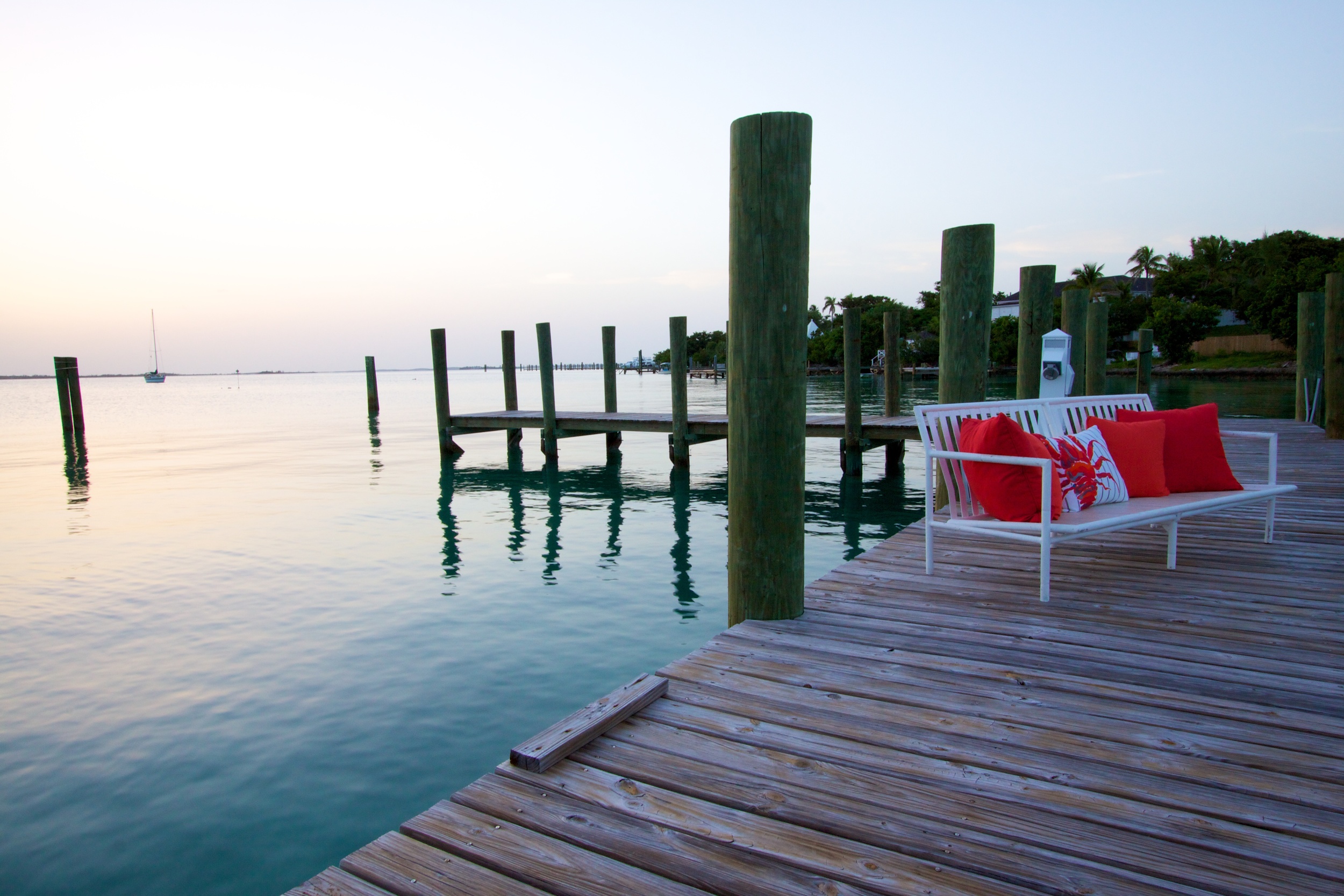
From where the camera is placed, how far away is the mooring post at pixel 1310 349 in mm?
10539

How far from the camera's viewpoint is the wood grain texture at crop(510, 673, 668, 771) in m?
1.91

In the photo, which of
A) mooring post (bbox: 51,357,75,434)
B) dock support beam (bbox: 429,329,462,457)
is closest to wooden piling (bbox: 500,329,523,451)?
dock support beam (bbox: 429,329,462,457)

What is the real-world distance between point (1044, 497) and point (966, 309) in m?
1.53

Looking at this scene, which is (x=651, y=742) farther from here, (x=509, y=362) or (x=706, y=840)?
(x=509, y=362)

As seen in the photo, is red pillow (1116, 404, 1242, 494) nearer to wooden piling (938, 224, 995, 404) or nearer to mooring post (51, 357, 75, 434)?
wooden piling (938, 224, 995, 404)

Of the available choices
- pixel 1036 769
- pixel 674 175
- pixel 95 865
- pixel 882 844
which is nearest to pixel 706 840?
pixel 882 844

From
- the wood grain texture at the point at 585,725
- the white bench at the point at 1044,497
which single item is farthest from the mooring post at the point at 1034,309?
the wood grain texture at the point at 585,725

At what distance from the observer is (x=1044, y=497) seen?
317cm

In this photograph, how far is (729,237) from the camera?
9.18 ft

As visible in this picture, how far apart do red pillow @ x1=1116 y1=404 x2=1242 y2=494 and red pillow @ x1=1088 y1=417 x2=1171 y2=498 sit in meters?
0.08

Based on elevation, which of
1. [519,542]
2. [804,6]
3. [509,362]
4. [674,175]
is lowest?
[519,542]

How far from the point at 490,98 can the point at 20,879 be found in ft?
44.5

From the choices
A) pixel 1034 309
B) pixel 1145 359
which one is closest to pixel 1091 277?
pixel 1145 359

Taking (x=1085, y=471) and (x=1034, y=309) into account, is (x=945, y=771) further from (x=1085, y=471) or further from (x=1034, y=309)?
(x=1034, y=309)
